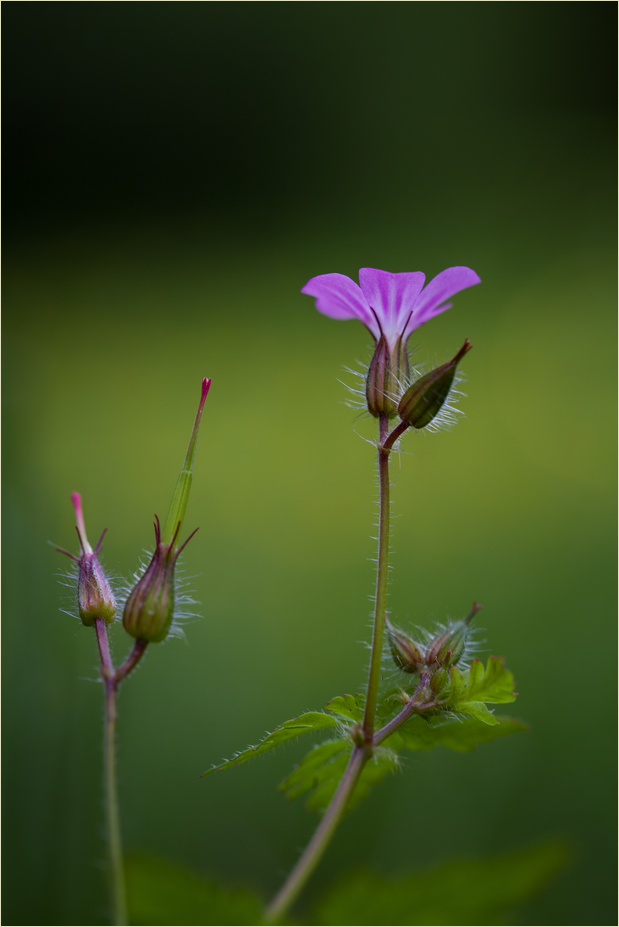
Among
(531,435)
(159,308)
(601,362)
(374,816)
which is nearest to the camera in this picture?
(374,816)

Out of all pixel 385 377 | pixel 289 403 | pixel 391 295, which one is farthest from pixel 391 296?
pixel 289 403

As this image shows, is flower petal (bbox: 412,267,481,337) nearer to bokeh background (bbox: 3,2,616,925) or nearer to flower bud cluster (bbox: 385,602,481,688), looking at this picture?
bokeh background (bbox: 3,2,616,925)

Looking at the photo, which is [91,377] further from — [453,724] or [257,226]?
[453,724]

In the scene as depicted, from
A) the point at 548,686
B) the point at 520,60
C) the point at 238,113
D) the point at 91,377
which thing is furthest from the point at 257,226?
Answer: the point at 548,686

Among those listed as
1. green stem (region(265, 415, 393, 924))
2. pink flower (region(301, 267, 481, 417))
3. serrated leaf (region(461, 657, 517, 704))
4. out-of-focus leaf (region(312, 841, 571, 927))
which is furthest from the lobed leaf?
pink flower (region(301, 267, 481, 417))

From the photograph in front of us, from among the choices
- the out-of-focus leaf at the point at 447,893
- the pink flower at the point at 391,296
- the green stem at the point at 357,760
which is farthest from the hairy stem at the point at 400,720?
the pink flower at the point at 391,296
